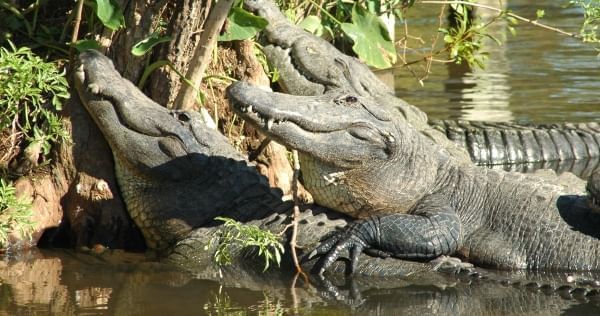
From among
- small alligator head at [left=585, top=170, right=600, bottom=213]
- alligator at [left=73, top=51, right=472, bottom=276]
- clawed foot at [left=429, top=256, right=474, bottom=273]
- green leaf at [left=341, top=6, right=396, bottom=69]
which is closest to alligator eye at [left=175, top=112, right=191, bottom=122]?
alligator at [left=73, top=51, right=472, bottom=276]

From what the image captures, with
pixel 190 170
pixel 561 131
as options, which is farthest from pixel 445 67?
pixel 190 170

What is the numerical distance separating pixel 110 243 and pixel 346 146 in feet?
5.01

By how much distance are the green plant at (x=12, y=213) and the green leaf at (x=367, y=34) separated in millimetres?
2531

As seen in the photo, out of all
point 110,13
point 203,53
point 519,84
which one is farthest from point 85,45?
point 519,84

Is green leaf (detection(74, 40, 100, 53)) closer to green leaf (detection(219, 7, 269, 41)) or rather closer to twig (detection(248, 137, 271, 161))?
green leaf (detection(219, 7, 269, 41))

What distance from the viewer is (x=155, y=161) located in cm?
658

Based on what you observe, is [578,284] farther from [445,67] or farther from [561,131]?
[445,67]

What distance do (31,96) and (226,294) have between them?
1.73m

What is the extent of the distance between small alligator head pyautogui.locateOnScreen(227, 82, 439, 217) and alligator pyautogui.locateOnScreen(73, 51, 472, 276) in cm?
19

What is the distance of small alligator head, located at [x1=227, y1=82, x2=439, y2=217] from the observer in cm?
616

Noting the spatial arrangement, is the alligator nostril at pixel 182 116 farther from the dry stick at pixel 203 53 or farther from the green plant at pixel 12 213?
the green plant at pixel 12 213

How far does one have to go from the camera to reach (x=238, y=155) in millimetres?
6883

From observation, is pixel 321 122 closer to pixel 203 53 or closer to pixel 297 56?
pixel 203 53

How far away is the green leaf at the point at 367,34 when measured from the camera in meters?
7.69
